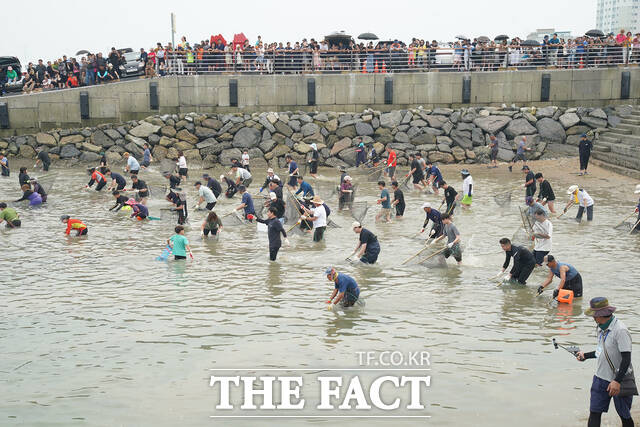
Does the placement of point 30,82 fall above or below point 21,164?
above

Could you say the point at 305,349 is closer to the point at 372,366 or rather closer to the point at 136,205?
the point at 372,366

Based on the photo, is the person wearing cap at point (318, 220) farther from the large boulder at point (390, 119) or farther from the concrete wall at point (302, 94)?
the concrete wall at point (302, 94)

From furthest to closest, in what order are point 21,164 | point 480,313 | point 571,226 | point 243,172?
point 21,164 → point 243,172 → point 571,226 → point 480,313

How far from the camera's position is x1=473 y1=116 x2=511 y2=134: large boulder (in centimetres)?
3206

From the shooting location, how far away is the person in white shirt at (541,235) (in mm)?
13445

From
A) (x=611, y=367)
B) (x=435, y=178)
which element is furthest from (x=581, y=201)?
(x=611, y=367)

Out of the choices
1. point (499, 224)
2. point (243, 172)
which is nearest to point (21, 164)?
point (243, 172)

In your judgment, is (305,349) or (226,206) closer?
(305,349)

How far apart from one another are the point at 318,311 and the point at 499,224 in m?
8.99

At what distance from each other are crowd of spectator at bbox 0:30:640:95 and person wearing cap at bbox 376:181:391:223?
1571 centimetres

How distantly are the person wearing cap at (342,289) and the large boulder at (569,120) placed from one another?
24280 millimetres

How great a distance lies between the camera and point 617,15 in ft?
562

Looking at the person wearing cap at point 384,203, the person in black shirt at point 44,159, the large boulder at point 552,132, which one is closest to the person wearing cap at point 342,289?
the person wearing cap at point 384,203

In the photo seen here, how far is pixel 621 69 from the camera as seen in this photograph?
3278cm
